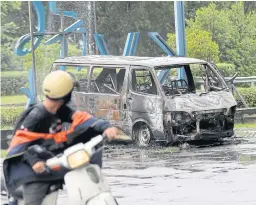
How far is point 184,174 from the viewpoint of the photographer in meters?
11.4

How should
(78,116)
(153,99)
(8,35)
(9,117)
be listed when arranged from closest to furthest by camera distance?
(78,116)
(153,99)
(9,117)
(8,35)

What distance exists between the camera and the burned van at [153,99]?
15172mm

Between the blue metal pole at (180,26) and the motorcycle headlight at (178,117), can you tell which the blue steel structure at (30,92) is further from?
the motorcycle headlight at (178,117)

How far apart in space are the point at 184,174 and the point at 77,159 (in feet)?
19.2

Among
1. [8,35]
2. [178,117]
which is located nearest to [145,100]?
[178,117]

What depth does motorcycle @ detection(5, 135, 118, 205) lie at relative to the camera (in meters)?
5.72

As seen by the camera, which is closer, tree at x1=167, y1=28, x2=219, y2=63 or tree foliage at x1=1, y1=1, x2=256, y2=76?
tree at x1=167, y1=28, x2=219, y2=63

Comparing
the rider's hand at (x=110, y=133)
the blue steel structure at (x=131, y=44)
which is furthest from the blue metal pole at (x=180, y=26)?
the rider's hand at (x=110, y=133)

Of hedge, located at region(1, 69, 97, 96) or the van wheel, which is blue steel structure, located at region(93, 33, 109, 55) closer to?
the van wheel

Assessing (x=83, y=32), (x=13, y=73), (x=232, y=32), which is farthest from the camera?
(x=13, y=73)

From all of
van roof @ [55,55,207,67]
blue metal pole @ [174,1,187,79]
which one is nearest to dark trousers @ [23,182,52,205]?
van roof @ [55,55,207,67]

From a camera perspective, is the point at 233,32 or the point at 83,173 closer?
the point at 83,173

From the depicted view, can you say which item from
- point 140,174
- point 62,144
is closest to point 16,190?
point 62,144

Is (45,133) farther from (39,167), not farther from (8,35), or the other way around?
(8,35)
